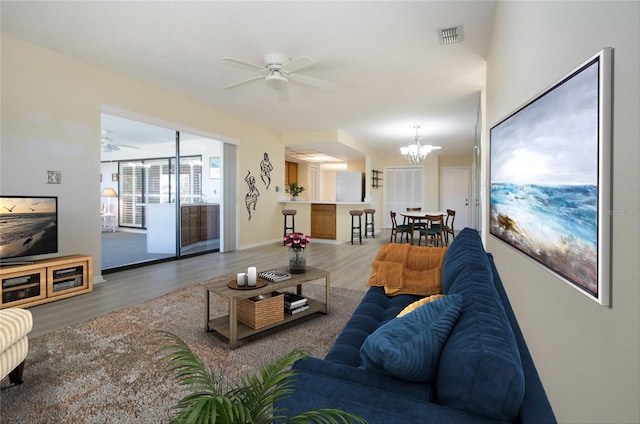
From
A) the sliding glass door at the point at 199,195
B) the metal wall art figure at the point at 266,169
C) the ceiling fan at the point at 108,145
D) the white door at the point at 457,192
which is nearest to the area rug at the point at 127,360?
the sliding glass door at the point at 199,195

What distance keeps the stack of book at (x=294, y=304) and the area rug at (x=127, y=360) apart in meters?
0.11

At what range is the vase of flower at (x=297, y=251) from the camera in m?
2.86

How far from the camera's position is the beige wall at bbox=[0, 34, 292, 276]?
128 inches

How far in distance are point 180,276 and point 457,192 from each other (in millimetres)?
9326

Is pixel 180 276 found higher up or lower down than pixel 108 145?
lower down

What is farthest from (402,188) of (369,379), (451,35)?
(369,379)

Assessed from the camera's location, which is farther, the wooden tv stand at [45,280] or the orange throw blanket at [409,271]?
the wooden tv stand at [45,280]

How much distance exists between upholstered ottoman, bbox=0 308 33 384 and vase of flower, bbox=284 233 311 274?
1776 millimetres

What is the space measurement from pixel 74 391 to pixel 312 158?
878cm

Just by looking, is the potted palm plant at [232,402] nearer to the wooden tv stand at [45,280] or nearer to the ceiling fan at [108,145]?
the wooden tv stand at [45,280]

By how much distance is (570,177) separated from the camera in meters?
1.01

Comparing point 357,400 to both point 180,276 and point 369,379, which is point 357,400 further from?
point 180,276

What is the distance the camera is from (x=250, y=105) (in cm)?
552

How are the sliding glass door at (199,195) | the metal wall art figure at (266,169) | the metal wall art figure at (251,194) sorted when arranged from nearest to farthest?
the sliding glass door at (199,195)
the metal wall art figure at (251,194)
the metal wall art figure at (266,169)
